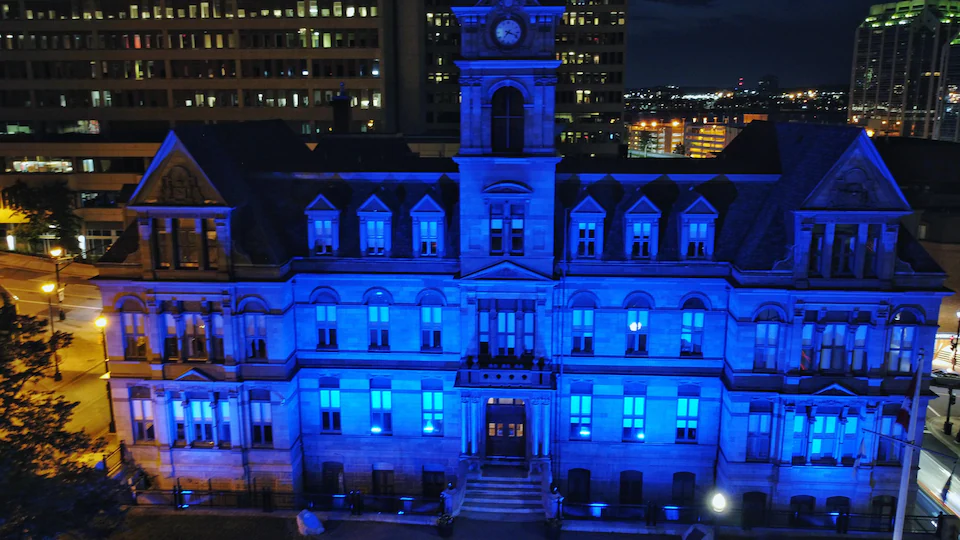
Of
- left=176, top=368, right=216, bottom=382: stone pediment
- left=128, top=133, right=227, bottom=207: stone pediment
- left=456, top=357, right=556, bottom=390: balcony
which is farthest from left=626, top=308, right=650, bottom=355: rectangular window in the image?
left=176, top=368, right=216, bottom=382: stone pediment

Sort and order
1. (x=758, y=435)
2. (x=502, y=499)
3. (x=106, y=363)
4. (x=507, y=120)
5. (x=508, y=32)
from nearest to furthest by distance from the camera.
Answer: (x=508, y=32), (x=507, y=120), (x=502, y=499), (x=758, y=435), (x=106, y=363)

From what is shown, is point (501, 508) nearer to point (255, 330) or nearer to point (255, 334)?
point (255, 334)

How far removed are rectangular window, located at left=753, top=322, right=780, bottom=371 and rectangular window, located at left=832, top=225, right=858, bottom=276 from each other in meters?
4.29

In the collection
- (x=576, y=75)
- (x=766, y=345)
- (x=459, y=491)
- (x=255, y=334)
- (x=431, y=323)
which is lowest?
(x=459, y=491)

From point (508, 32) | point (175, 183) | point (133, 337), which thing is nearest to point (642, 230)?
point (508, 32)

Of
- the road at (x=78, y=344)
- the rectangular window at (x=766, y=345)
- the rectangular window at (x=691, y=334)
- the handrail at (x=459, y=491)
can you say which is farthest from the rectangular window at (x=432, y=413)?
the road at (x=78, y=344)

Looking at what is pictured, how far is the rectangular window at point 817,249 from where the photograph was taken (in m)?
37.7

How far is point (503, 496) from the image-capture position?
129 feet

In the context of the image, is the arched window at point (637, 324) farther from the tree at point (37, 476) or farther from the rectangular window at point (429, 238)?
the tree at point (37, 476)

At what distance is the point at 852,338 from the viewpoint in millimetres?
38500

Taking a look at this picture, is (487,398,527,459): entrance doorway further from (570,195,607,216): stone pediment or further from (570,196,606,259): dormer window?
(570,195,607,216): stone pediment

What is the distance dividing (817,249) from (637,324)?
9999 millimetres

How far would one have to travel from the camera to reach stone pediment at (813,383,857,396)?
125ft

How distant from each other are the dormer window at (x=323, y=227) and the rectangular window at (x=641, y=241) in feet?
53.7
